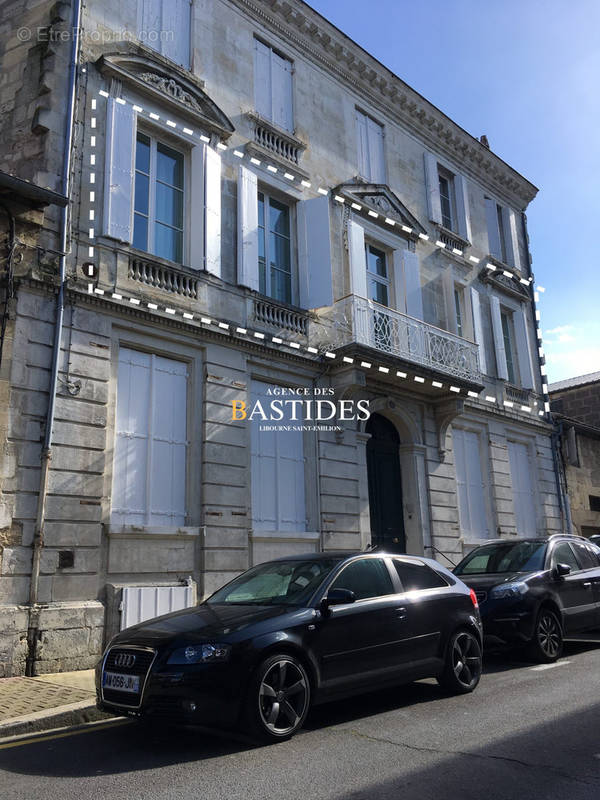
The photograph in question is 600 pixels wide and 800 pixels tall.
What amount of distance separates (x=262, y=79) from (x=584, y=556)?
1105 centimetres

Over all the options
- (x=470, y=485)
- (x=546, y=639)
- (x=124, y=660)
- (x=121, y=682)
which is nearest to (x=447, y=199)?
(x=470, y=485)

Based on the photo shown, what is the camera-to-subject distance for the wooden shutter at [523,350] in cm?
1947

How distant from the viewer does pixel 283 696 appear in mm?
5195

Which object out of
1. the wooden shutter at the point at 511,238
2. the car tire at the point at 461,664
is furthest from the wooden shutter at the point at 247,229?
the wooden shutter at the point at 511,238

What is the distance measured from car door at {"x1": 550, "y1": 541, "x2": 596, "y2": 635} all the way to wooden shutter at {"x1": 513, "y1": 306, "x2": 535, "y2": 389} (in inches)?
397

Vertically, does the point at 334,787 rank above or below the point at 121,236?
below

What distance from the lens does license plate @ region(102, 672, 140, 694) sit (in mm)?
5188

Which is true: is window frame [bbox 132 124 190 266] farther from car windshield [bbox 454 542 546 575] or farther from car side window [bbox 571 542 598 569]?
car side window [bbox 571 542 598 569]

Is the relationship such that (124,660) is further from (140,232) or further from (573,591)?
(140,232)

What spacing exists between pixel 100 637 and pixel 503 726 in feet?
18.2

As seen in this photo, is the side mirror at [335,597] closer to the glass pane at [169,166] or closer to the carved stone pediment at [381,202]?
the glass pane at [169,166]

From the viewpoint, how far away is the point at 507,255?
2056 cm

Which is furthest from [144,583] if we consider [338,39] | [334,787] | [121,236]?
[338,39]

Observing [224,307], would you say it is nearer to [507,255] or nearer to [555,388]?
[507,255]
